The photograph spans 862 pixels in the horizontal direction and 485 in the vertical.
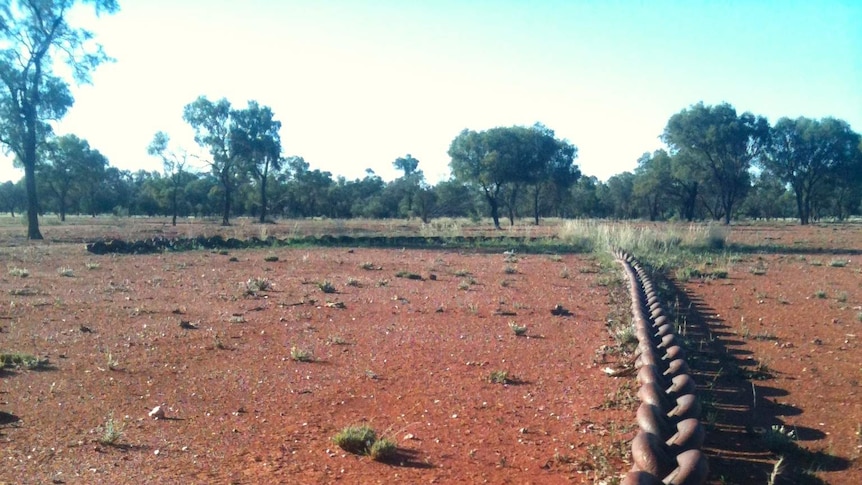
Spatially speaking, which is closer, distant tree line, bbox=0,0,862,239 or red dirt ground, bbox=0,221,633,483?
red dirt ground, bbox=0,221,633,483

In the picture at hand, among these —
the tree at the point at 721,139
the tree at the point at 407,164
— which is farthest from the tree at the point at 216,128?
the tree at the point at 407,164

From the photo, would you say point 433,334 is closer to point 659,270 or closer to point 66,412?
point 66,412

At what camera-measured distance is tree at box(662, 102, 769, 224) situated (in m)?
48.1

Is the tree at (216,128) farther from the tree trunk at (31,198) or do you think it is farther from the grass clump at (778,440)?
the grass clump at (778,440)

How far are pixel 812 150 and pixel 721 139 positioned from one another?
9956 millimetres

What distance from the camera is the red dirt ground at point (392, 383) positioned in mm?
3910

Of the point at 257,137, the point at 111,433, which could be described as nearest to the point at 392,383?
the point at 111,433

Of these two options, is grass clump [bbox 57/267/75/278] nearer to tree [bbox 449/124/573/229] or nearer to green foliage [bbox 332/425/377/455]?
green foliage [bbox 332/425/377/455]

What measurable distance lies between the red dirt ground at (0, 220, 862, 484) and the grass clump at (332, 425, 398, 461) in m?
0.07

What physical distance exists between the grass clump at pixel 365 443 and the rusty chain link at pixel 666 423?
1453mm

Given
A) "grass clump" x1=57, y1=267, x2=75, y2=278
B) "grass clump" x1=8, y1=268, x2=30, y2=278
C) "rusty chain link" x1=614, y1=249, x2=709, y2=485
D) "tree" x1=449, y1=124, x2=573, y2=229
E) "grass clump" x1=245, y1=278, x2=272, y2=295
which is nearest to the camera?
"rusty chain link" x1=614, y1=249, x2=709, y2=485

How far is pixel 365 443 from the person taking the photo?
414 cm

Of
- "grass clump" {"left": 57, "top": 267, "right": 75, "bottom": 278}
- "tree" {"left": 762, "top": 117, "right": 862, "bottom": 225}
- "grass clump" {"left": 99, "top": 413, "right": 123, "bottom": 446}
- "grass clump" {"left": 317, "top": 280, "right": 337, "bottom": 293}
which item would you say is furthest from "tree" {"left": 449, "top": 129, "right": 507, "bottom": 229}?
"grass clump" {"left": 99, "top": 413, "right": 123, "bottom": 446}

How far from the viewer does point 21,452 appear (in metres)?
4.02
